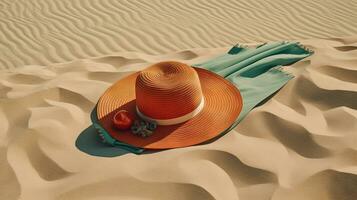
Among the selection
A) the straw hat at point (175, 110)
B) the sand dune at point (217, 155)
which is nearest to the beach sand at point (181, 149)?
the sand dune at point (217, 155)

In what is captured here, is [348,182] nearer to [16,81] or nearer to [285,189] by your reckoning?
[285,189]

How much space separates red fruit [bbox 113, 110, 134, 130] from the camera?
302 cm

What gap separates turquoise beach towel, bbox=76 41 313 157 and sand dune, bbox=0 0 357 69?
1.38 meters

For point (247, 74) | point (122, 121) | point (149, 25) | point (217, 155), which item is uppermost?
point (247, 74)

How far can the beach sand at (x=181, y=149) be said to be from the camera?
245 cm

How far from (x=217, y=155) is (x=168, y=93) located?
0.62 metres

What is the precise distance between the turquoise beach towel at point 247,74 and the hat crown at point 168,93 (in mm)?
351

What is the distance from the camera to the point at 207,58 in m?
4.39

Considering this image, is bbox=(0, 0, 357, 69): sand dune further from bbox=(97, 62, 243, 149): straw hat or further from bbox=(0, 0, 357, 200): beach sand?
bbox=(97, 62, 243, 149): straw hat

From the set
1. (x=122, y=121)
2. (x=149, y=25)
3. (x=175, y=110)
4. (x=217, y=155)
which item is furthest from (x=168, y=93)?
(x=149, y=25)

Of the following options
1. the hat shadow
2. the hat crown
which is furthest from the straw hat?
the hat shadow

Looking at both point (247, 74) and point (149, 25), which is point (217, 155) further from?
point (149, 25)

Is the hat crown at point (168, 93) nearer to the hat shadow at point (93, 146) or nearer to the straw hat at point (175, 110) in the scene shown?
the straw hat at point (175, 110)

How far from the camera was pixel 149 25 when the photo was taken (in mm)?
6105
